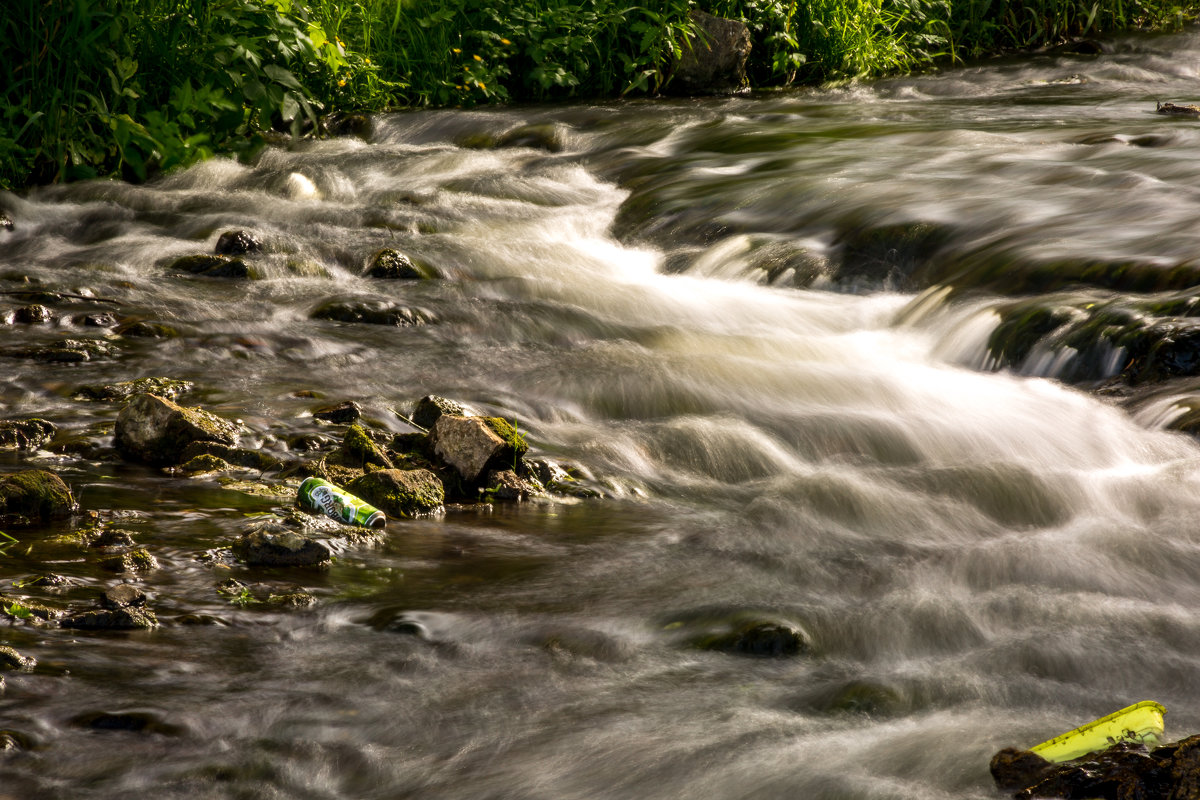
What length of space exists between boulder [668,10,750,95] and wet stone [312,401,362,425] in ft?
22.4

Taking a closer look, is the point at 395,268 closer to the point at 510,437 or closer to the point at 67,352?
the point at 67,352

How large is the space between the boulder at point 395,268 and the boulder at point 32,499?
9.40ft

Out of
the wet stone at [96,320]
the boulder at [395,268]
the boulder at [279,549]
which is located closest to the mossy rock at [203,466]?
the boulder at [279,549]

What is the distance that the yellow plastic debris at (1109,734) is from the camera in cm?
193

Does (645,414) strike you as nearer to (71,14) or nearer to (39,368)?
(39,368)

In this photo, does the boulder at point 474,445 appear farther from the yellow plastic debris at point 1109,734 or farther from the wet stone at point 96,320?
the wet stone at point 96,320

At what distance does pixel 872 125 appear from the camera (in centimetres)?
824

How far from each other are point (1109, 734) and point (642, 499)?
5.31 feet

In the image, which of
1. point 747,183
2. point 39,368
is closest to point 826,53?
point 747,183

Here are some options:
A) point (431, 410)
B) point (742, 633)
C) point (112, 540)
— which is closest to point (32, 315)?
point (431, 410)

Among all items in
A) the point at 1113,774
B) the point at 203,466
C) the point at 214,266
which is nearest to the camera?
the point at 1113,774

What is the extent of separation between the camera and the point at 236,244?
593cm

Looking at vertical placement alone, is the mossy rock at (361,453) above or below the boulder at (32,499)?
below

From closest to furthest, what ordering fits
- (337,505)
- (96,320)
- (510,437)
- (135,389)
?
(337,505) < (510,437) < (135,389) < (96,320)
